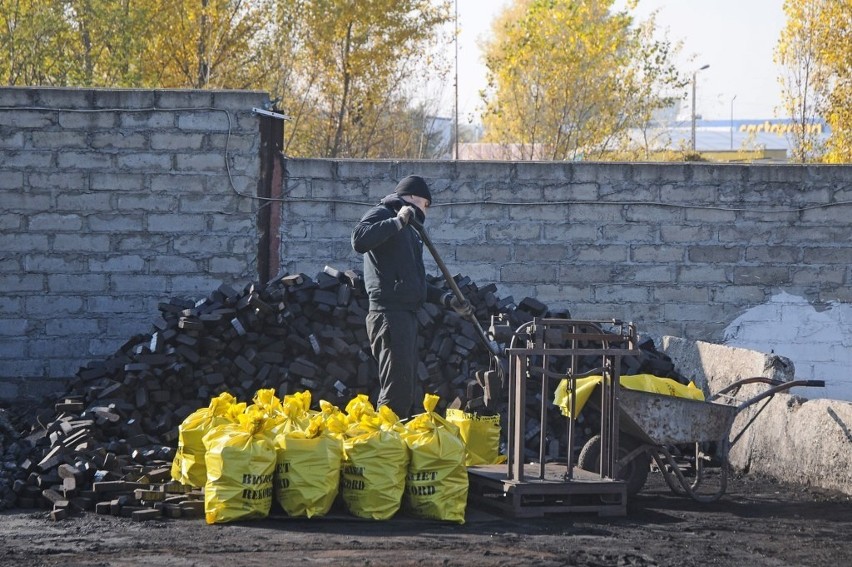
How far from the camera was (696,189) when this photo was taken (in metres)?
12.6

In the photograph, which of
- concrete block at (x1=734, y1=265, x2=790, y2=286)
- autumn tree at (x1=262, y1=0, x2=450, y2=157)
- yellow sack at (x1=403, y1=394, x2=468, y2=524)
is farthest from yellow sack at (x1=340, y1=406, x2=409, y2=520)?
autumn tree at (x1=262, y1=0, x2=450, y2=157)

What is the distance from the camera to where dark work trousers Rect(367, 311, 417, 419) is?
8719mm

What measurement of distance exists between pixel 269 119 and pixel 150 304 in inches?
88.9

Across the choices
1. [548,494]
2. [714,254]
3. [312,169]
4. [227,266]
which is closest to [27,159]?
[227,266]

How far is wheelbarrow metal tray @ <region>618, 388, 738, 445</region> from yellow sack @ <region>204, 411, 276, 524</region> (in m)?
2.40

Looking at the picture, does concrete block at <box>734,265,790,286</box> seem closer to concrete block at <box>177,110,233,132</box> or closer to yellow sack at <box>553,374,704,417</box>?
yellow sack at <box>553,374,704,417</box>

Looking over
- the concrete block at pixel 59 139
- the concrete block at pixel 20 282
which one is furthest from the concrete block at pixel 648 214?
the concrete block at pixel 20 282

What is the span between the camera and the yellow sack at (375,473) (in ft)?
23.9

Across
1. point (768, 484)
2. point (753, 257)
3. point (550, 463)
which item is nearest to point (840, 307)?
point (753, 257)

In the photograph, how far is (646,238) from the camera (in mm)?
12531

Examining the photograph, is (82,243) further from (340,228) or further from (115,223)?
(340,228)

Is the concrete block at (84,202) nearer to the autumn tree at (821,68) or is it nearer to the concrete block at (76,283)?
the concrete block at (76,283)

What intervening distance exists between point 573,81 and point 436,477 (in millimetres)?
21847

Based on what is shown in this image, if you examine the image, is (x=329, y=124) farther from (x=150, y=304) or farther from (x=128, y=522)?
→ (x=128, y=522)
